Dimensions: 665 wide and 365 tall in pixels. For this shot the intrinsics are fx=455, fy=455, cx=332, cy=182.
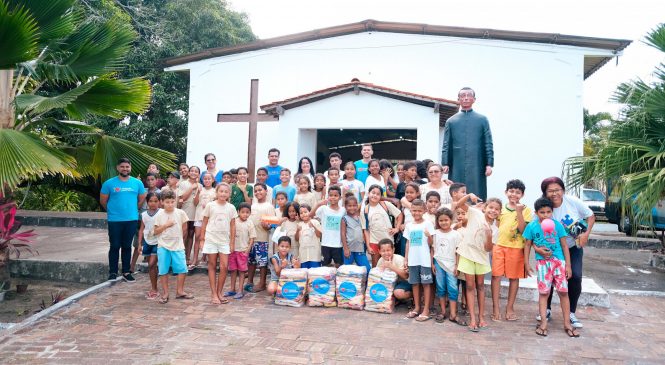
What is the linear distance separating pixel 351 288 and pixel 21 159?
3.77 m

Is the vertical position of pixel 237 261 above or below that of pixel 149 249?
below

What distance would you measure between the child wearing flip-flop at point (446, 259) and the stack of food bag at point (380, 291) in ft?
1.73

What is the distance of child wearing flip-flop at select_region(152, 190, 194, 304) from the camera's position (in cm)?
555

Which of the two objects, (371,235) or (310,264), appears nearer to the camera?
(371,235)

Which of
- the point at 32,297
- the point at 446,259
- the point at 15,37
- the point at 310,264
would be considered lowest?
the point at 32,297

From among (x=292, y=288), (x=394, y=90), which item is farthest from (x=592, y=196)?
(x=292, y=288)

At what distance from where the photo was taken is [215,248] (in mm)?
5539

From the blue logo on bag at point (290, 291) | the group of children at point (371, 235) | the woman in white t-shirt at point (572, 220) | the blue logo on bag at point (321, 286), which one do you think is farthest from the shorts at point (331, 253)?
the woman in white t-shirt at point (572, 220)

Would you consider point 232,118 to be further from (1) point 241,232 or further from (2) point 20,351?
(2) point 20,351

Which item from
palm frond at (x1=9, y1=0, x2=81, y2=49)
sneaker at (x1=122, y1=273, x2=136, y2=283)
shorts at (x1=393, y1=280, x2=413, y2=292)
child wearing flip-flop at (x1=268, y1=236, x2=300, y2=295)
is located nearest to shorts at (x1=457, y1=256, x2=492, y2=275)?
shorts at (x1=393, y1=280, x2=413, y2=292)

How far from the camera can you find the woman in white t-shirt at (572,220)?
15.3 ft

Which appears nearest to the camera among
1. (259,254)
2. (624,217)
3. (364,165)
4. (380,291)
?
(380,291)

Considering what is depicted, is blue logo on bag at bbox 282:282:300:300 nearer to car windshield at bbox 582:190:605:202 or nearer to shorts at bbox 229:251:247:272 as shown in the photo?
shorts at bbox 229:251:247:272

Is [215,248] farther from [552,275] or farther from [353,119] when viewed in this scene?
[353,119]
